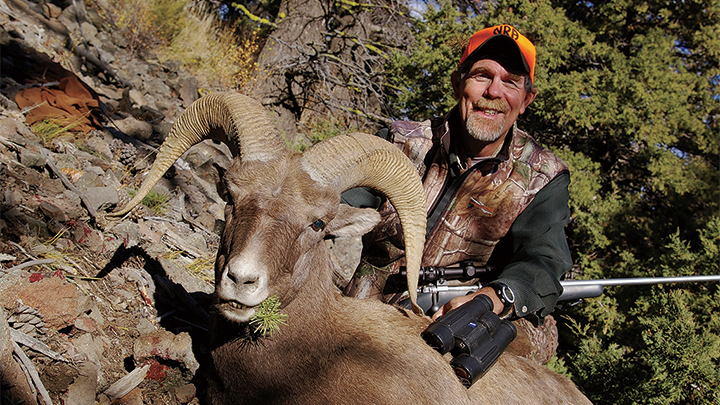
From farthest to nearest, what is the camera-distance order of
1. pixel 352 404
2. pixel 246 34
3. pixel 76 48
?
pixel 246 34 < pixel 76 48 < pixel 352 404

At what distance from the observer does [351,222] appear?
3.83 m

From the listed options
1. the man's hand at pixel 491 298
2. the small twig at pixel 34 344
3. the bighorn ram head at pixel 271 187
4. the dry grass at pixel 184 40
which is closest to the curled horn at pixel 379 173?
the bighorn ram head at pixel 271 187

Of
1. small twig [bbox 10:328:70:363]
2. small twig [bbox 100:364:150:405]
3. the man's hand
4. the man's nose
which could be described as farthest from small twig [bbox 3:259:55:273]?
the man's nose

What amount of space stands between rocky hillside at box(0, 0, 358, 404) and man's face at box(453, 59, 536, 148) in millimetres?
2944

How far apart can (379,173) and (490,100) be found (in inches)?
65.9

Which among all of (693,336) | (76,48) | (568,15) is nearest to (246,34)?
(76,48)

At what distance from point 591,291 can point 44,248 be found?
547 centimetres

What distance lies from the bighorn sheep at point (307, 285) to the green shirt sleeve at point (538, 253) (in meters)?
0.66

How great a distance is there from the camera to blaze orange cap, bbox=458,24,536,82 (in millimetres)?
4664

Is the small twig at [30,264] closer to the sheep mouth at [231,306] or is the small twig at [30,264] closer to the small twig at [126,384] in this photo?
the small twig at [126,384]

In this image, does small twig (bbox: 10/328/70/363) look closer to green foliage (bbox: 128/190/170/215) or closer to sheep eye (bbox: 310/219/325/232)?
sheep eye (bbox: 310/219/325/232)

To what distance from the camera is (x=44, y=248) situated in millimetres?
4141

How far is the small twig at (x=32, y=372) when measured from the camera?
10.0 ft

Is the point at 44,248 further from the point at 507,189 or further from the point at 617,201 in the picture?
the point at 617,201
